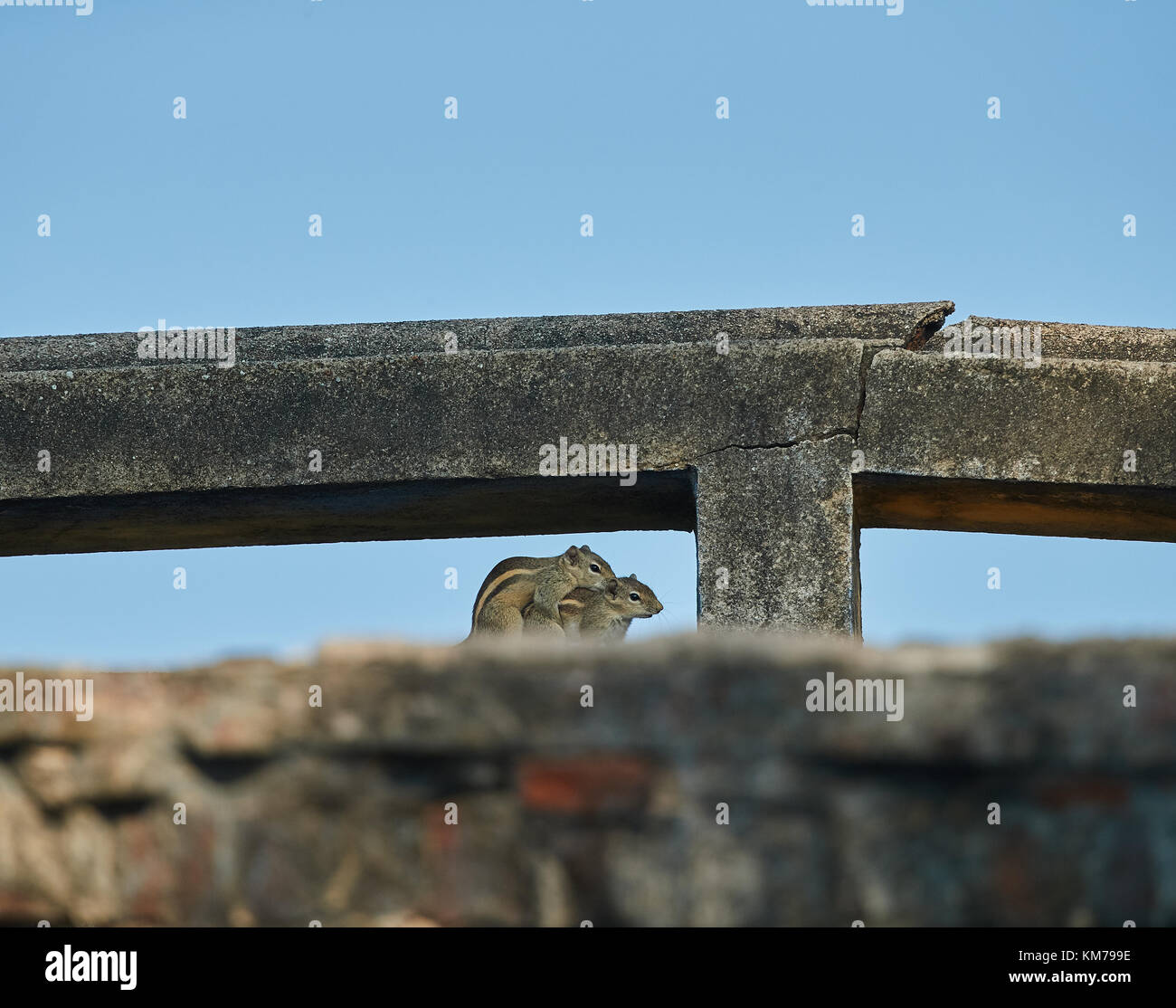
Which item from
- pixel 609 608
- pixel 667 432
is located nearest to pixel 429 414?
pixel 667 432

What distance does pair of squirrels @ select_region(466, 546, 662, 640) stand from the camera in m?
8.31

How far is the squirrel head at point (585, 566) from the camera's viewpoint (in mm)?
8531


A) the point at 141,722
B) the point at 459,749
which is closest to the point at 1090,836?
the point at 459,749

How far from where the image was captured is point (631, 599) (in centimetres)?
877

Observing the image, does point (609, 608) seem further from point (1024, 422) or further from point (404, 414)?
point (1024, 422)

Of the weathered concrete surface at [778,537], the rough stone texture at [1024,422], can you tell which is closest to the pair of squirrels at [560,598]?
the weathered concrete surface at [778,537]

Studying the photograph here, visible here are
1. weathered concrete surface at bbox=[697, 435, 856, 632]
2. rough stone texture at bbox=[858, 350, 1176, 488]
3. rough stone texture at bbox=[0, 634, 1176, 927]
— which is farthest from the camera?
rough stone texture at bbox=[858, 350, 1176, 488]

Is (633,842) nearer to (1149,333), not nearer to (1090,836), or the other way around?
(1090,836)

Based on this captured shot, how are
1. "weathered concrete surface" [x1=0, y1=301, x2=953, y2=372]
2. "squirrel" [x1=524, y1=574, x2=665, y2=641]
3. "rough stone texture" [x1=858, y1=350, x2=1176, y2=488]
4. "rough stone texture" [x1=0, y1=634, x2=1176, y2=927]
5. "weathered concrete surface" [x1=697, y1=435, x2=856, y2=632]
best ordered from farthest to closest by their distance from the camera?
"squirrel" [x1=524, y1=574, x2=665, y2=641], "weathered concrete surface" [x1=0, y1=301, x2=953, y2=372], "rough stone texture" [x1=858, y1=350, x2=1176, y2=488], "weathered concrete surface" [x1=697, y1=435, x2=856, y2=632], "rough stone texture" [x1=0, y1=634, x2=1176, y2=927]

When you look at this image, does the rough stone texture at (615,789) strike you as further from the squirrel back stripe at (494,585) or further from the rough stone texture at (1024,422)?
the squirrel back stripe at (494,585)

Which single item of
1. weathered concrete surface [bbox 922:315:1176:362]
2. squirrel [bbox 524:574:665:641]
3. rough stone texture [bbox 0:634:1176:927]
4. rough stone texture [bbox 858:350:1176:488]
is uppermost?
weathered concrete surface [bbox 922:315:1176:362]

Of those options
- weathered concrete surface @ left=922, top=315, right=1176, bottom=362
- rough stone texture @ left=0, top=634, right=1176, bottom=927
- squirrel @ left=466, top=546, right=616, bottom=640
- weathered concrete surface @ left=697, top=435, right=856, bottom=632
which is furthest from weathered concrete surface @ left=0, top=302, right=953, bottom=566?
rough stone texture @ left=0, top=634, right=1176, bottom=927

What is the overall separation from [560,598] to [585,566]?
242 millimetres

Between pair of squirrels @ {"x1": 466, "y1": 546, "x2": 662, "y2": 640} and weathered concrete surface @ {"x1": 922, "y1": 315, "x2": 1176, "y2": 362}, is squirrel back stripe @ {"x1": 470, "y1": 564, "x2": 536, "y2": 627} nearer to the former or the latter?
pair of squirrels @ {"x1": 466, "y1": 546, "x2": 662, "y2": 640}
